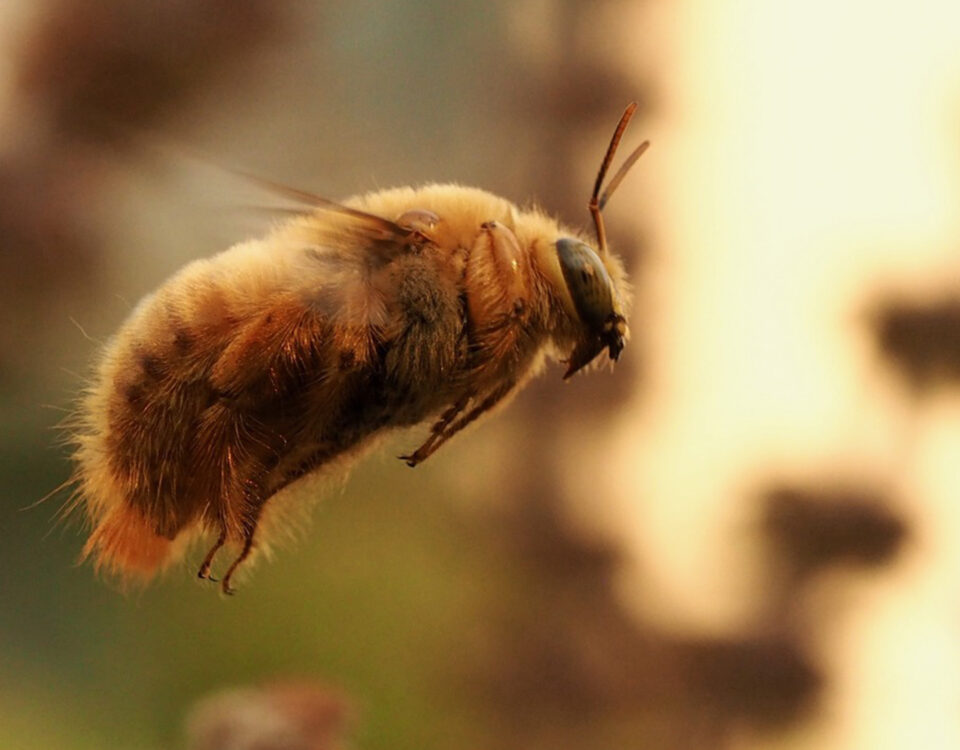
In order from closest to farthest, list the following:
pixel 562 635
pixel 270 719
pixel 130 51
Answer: pixel 270 719, pixel 130 51, pixel 562 635

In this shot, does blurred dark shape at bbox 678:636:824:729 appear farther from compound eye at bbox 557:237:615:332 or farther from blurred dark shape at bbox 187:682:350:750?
compound eye at bbox 557:237:615:332

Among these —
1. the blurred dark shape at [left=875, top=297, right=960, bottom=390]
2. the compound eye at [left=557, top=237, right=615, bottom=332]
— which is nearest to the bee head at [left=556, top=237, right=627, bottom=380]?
the compound eye at [left=557, top=237, right=615, bottom=332]

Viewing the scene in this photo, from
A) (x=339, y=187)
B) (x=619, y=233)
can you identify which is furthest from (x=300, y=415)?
(x=619, y=233)

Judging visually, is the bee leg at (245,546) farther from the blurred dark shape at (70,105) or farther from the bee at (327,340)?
the blurred dark shape at (70,105)

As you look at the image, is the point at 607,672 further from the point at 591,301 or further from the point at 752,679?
the point at 591,301

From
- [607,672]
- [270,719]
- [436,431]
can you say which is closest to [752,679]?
[607,672]

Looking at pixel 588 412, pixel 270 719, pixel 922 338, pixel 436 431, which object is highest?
pixel 436 431
